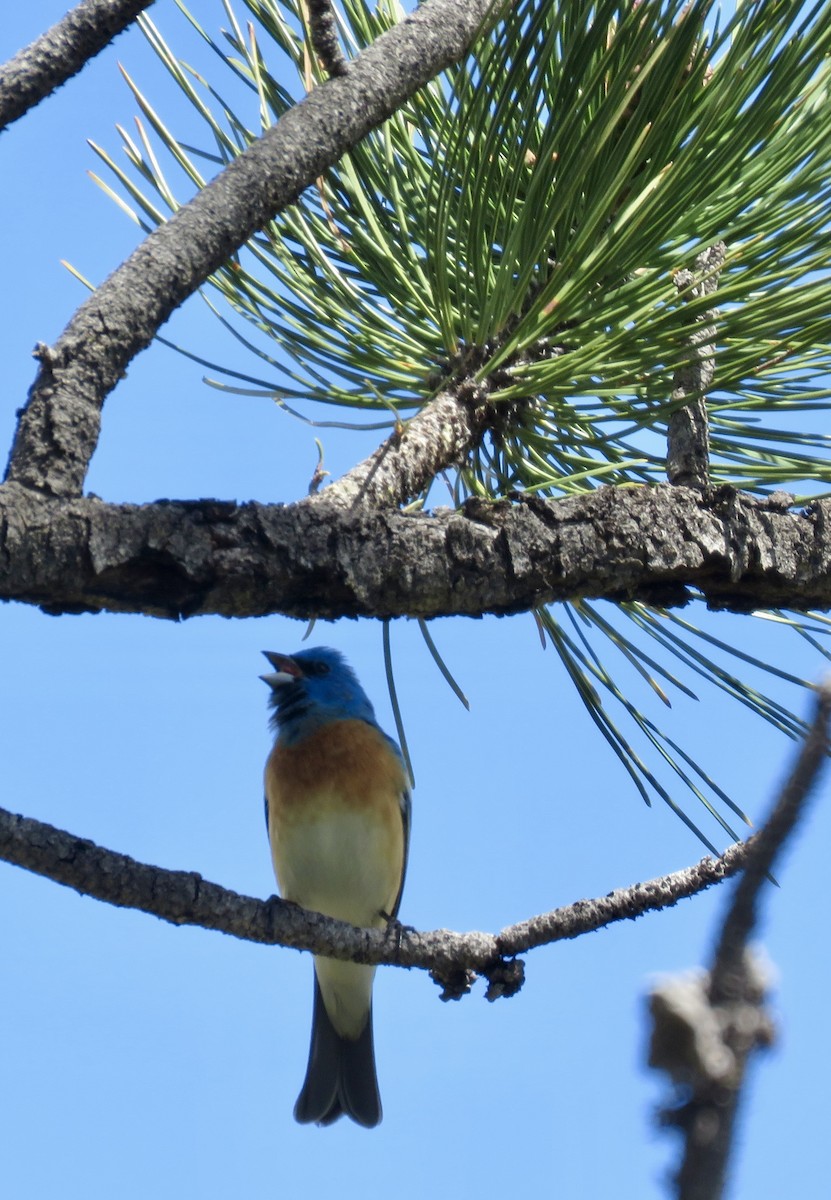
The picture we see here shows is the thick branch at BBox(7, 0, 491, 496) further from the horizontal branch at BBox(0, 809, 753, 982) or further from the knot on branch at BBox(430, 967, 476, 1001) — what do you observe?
the knot on branch at BBox(430, 967, 476, 1001)

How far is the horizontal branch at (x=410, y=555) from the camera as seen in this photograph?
1.80m

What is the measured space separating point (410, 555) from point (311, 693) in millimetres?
3125

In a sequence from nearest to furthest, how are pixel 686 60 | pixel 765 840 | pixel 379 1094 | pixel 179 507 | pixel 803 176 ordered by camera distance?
pixel 765 840
pixel 179 507
pixel 686 60
pixel 803 176
pixel 379 1094

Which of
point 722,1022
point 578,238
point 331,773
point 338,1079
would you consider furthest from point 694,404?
point 338,1079

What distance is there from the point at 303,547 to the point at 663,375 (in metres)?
1.03

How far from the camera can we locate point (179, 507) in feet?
6.23

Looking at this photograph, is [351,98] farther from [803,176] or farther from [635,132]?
[803,176]

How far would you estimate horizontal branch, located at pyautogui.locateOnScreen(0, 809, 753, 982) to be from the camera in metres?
1.86

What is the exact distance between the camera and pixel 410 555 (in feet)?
6.69

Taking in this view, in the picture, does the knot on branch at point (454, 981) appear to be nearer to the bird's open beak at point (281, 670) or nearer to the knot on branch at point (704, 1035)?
the knot on branch at point (704, 1035)

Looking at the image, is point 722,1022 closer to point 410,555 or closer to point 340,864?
point 410,555

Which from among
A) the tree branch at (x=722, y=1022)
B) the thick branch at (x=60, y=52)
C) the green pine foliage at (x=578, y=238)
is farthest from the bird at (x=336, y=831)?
the tree branch at (x=722, y=1022)

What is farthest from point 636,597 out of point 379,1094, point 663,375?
point 379,1094

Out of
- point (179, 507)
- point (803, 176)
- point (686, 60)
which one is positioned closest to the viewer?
point (179, 507)
